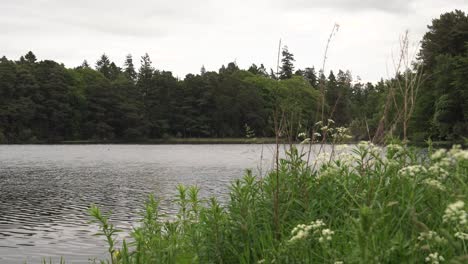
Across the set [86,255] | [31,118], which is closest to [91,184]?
[86,255]

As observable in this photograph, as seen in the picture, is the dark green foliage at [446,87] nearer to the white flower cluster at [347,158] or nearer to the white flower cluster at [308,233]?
the white flower cluster at [347,158]

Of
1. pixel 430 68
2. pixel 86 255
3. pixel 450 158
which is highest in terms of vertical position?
pixel 430 68

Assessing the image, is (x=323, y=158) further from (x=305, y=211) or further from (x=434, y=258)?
(x=434, y=258)

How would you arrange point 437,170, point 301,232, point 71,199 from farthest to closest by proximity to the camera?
point 71,199, point 437,170, point 301,232

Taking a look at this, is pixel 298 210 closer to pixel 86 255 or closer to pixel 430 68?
pixel 86 255

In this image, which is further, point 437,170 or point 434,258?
point 437,170

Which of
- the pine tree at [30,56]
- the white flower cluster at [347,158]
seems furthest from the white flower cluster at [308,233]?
the pine tree at [30,56]

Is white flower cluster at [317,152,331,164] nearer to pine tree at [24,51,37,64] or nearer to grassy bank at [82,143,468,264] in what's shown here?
grassy bank at [82,143,468,264]

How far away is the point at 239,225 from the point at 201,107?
455ft

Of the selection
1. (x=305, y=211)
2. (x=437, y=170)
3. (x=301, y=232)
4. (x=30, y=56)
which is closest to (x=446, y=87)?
(x=305, y=211)

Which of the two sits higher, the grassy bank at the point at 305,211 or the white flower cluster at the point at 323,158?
the white flower cluster at the point at 323,158

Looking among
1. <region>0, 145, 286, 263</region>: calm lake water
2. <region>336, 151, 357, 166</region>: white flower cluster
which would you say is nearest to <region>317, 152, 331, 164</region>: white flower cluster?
<region>336, 151, 357, 166</region>: white flower cluster

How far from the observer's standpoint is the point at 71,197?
31.2m

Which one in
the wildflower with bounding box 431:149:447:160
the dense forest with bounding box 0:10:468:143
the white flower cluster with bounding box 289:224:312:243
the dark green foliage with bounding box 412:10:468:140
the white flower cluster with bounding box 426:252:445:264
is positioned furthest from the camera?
the dense forest with bounding box 0:10:468:143
